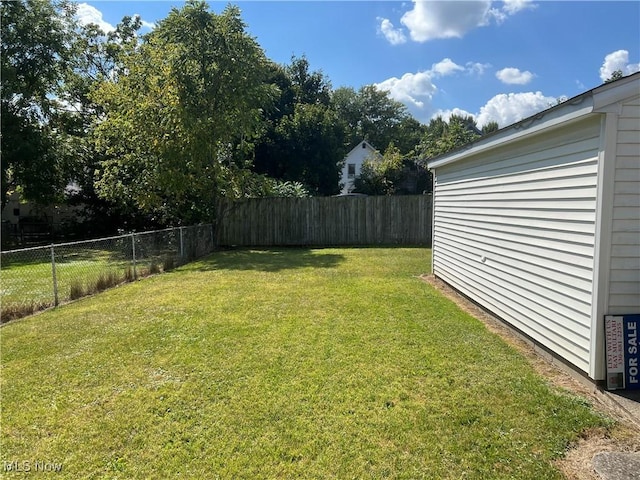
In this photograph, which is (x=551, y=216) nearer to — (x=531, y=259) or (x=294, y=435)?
(x=531, y=259)

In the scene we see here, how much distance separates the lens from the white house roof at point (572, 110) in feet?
9.95

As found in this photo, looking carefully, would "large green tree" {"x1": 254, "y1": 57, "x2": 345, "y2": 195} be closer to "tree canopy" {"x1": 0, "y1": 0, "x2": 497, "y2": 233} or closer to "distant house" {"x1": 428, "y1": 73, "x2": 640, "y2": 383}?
"tree canopy" {"x1": 0, "y1": 0, "x2": 497, "y2": 233}

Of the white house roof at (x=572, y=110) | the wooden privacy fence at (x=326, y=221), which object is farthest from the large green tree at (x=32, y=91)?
the white house roof at (x=572, y=110)

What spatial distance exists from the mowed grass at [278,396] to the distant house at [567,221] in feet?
1.67

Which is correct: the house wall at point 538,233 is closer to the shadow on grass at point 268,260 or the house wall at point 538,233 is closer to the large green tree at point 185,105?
the shadow on grass at point 268,260

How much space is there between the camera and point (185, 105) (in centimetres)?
1138

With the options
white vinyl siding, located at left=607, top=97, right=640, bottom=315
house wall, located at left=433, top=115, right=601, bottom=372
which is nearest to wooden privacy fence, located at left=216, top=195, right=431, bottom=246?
house wall, located at left=433, top=115, right=601, bottom=372

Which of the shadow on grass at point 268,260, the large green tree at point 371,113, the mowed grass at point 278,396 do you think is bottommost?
the mowed grass at point 278,396

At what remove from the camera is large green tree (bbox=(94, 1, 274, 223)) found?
38.0ft

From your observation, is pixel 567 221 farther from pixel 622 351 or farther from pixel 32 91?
pixel 32 91

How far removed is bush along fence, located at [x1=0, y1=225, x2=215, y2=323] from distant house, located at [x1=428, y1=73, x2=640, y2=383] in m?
6.46

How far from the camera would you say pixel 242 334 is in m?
4.69

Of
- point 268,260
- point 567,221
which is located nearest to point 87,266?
point 268,260

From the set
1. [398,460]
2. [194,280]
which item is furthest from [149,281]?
[398,460]
